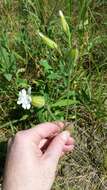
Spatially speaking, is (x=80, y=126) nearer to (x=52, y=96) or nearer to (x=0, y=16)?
(x=52, y=96)

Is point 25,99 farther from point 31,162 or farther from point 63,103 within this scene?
point 31,162

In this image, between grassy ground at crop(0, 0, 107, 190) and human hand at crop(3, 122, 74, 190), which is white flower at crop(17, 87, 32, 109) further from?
human hand at crop(3, 122, 74, 190)

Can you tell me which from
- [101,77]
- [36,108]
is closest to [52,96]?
[36,108]

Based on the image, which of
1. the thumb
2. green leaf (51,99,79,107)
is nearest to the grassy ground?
green leaf (51,99,79,107)

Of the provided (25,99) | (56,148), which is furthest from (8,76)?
(56,148)

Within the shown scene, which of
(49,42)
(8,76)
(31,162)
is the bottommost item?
(31,162)

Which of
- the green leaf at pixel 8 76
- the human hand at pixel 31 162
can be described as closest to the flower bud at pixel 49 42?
the green leaf at pixel 8 76
